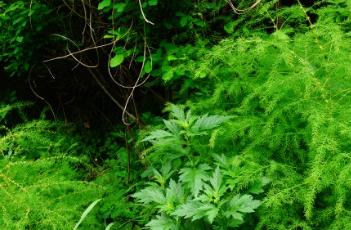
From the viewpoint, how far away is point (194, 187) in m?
2.04

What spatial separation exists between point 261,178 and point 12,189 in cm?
131

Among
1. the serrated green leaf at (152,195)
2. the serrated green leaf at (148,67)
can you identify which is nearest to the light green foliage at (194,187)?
the serrated green leaf at (152,195)

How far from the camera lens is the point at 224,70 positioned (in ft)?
8.77

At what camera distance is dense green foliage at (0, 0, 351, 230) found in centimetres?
200

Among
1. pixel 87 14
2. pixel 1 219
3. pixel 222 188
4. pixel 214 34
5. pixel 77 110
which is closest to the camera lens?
pixel 222 188

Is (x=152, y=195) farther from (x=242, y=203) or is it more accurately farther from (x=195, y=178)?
(x=242, y=203)

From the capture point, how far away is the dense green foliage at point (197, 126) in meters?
2.00

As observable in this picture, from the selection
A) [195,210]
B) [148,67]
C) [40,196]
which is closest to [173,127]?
[195,210]

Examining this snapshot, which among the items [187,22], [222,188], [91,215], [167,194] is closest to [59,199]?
[91,215]

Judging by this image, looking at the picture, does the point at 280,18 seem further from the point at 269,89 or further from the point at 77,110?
the point at 77,110

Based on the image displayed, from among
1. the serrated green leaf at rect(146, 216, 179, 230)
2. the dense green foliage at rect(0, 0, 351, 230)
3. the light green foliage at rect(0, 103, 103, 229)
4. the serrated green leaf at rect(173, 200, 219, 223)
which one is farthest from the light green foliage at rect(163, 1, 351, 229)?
the light green foliage at rect(0, 103, 103, 229)

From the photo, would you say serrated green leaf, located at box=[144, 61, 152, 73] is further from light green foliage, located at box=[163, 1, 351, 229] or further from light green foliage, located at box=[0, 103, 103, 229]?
light green foliage, located at box=[0, 103, 103, 229]

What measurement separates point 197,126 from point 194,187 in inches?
13.8

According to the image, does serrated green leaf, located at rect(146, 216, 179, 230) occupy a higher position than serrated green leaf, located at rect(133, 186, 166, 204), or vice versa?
serrated green leaf, located at rect(133, 186, 166, 204)
